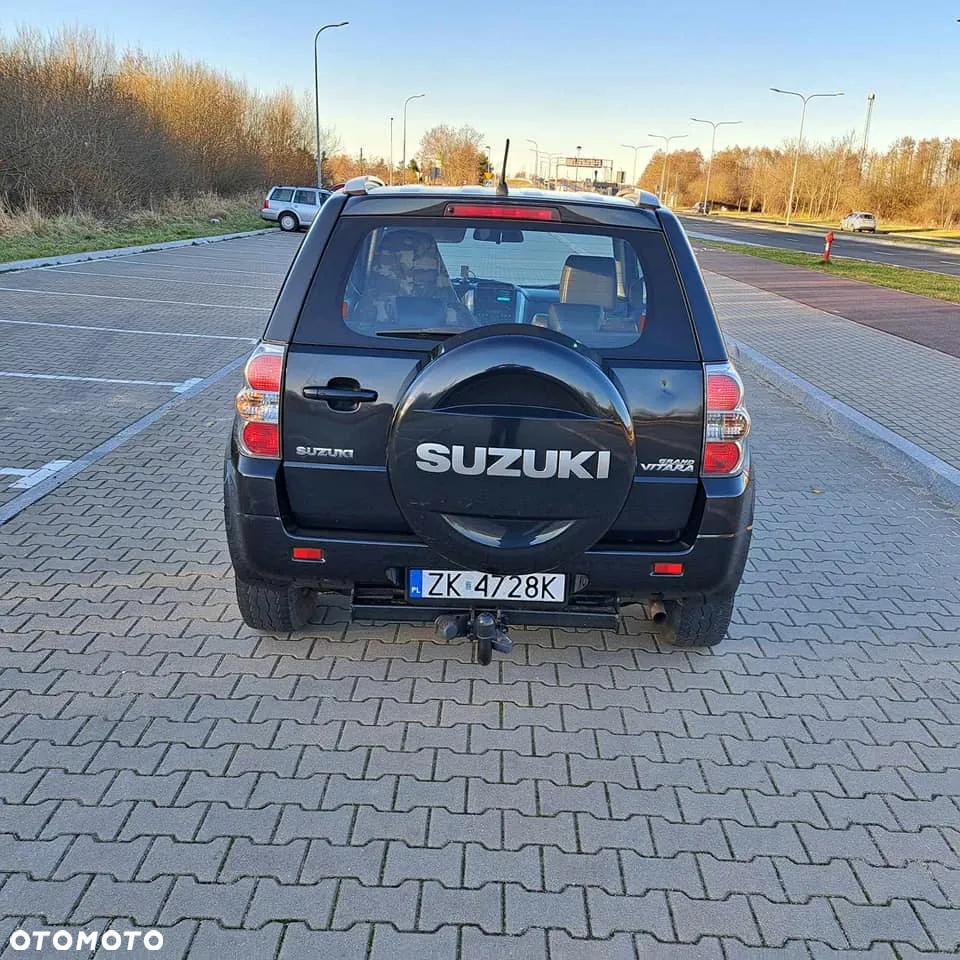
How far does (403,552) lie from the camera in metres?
3.41

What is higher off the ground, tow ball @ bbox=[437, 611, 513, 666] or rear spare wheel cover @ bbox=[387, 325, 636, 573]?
rear spare wheel cover @ bbox=[387, 325, 636, 573]

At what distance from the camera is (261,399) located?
11.1 feet

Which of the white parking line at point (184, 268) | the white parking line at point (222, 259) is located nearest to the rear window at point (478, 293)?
the white parking line at point (184, 268)

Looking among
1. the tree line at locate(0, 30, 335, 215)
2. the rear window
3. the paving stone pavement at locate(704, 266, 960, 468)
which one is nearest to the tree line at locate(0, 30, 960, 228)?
the tree line at locate(0, 30, 335, 215)

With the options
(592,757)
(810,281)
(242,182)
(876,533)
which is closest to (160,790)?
(592,757)

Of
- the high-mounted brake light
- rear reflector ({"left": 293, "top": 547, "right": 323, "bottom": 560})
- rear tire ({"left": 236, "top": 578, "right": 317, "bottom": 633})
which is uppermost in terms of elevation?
the high-mounted brake light

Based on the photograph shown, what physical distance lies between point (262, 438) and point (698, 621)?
1.96 metres

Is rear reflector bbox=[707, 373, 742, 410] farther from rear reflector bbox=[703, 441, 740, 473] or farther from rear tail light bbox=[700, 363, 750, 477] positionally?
rear reflector bbox=[703, 441, 740, 473]

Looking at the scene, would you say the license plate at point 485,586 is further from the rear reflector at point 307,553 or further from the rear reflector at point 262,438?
the rear reflector at point 262,438

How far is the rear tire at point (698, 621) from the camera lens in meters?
3.87

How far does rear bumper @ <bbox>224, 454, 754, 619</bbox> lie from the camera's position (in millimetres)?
3412

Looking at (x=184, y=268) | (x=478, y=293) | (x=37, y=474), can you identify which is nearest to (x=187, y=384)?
(x=37, y=474)

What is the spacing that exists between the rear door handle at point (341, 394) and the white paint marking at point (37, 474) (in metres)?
3.39

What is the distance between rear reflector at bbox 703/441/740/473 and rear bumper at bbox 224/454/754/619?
49 mm
